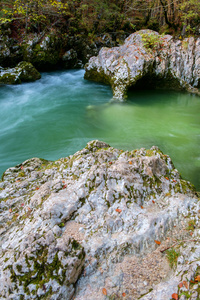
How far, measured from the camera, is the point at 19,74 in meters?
12.3

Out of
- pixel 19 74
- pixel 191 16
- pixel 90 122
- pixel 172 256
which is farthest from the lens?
pixel 191 16

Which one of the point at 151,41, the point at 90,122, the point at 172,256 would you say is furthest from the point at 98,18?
the point at 172,256

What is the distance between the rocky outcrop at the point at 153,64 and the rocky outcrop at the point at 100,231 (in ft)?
24.8

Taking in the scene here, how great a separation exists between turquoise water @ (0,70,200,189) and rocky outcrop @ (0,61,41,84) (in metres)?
0.55

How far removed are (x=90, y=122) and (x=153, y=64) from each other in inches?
203

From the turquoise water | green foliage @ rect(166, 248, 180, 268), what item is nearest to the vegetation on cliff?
the turquoise water

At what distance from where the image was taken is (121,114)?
353 inches

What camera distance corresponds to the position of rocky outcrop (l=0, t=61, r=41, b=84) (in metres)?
12.1

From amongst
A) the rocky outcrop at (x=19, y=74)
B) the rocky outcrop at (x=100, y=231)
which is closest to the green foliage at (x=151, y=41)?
the rocky outcrop at (x=19, y=74)

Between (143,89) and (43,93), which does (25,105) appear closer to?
(43,93)

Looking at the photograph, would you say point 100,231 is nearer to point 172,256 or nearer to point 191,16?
point 172,256

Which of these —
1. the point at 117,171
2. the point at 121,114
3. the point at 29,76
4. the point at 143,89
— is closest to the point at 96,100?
the point at 121,114

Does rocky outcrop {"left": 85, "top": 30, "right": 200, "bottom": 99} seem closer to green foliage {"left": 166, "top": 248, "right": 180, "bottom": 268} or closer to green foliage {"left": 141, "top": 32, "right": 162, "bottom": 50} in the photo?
green foliage {"left": 141, "top": 32, "right": 162, "bottom": 50}

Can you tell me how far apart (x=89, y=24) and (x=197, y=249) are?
1879 cm
